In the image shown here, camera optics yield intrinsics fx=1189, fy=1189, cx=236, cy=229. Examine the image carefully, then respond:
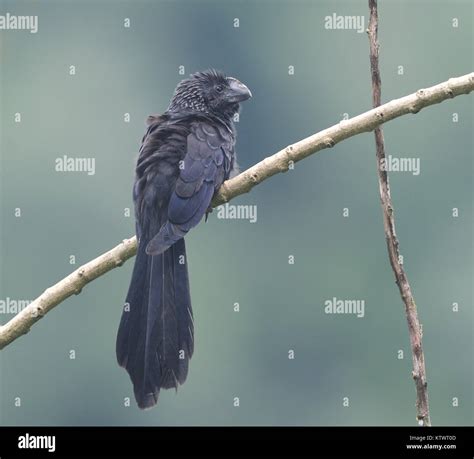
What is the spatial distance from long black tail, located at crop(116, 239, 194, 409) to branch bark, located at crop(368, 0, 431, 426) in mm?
1531

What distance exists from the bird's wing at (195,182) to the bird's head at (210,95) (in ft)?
1.57

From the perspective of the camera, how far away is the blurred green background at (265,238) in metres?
31.2

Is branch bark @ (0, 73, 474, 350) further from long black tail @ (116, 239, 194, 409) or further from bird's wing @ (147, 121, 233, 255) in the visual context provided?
bird's wing @ (147, 121, 233, 255)

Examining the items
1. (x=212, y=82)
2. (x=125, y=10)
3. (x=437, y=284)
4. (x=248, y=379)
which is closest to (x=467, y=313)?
(x=437, y=284)

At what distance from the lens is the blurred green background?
31.2 m

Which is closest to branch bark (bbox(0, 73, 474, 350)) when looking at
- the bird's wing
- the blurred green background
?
the bird's wing

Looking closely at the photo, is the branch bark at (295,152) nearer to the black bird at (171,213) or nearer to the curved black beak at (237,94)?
Answer: the black bird at (171,213)

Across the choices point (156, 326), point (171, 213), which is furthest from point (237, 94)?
point (156, 326)

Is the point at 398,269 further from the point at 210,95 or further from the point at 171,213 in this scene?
the point at 210,95

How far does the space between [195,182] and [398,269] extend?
2.01 metres

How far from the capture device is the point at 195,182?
23.1 ft
